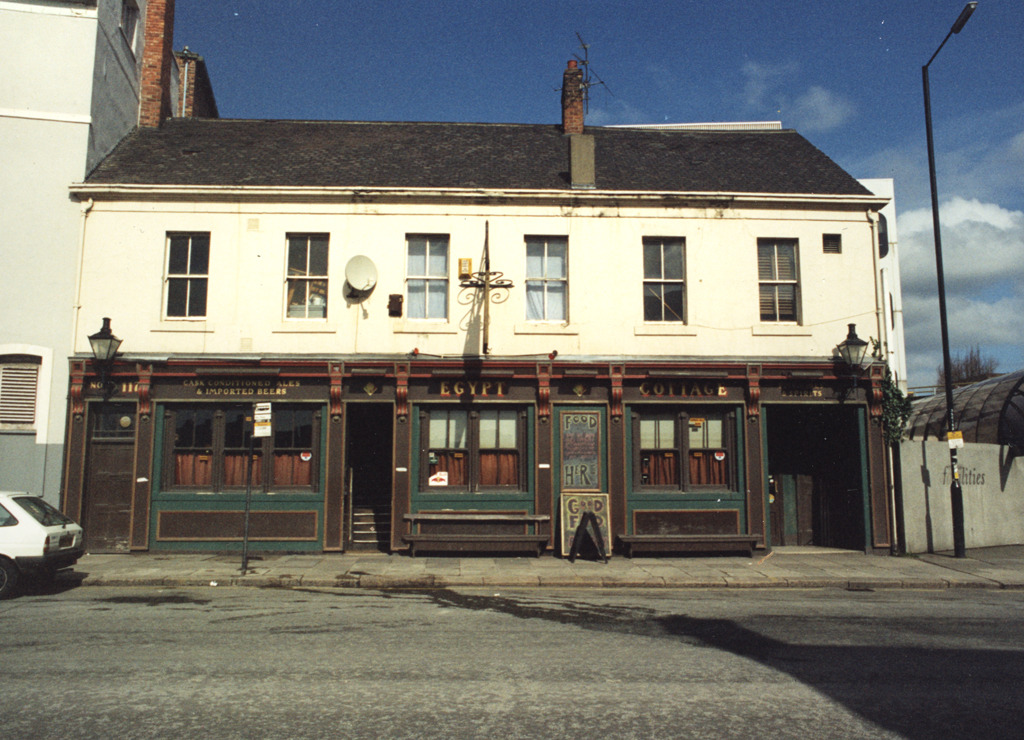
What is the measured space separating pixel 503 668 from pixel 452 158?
13.7m

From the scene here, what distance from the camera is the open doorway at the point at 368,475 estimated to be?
16.2 m

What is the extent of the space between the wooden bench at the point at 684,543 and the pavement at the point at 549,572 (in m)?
0.22

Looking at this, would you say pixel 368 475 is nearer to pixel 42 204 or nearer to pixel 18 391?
pixel 18 391

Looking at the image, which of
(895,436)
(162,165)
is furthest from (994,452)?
(162,165)

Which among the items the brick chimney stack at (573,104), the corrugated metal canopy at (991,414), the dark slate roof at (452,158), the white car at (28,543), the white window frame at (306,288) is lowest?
the white car at (28,543)

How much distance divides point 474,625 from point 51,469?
435 inches

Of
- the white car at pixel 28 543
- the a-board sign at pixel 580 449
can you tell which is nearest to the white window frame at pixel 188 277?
the white car at pixel 28 543

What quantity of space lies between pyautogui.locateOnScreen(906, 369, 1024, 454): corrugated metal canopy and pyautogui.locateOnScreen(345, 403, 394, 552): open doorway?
49.3 ft

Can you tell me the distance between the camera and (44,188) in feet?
51.3

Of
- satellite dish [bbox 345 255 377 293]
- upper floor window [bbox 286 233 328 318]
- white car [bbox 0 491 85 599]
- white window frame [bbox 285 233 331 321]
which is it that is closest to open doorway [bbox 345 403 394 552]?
white window frame [bbox 285 233 331 321]

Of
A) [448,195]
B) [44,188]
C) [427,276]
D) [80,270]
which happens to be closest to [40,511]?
[80,270]

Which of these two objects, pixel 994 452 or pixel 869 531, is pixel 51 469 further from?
pixel 994 452

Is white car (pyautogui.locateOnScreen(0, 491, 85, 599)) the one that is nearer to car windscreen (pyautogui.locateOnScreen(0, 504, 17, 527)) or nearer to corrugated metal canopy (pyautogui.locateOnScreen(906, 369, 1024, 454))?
car windscreen (pyautogui.locateOnScreen(0, 504, 17, 527))

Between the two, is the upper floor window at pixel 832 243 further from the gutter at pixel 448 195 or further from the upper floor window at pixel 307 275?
the upper floor window at pixel 307 275
